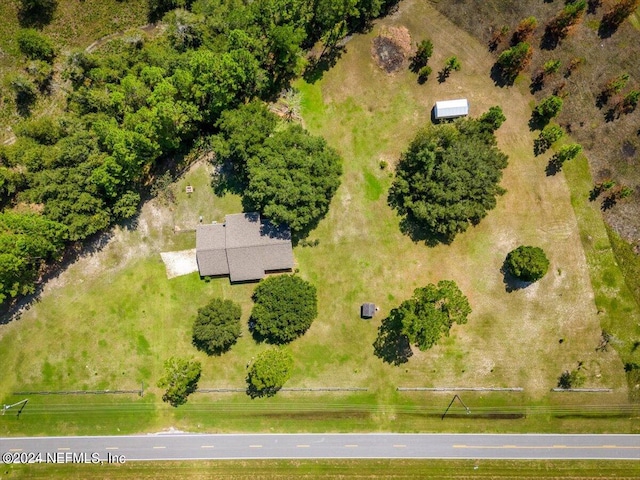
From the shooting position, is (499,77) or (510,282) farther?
(499,77)

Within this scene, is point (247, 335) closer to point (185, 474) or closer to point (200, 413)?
point (200, 413)

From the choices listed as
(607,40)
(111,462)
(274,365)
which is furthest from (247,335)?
(607,40)

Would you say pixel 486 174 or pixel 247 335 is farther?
pixel 247 335

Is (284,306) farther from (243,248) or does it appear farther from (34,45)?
(34,45)

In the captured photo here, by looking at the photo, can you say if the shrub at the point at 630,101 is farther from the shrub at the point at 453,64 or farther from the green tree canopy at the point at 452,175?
the shrub at the point at 453,64

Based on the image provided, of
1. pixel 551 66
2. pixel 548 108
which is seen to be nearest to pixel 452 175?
pixel 548 108

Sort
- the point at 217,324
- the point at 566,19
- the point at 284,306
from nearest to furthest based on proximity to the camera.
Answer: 1. the point at 284,306
2. the point at 566,19
3. the point at 217,324

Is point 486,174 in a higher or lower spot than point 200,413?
higher
